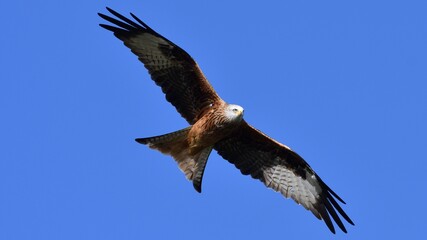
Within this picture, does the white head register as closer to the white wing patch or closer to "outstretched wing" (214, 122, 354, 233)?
"outstretched wing" (214, 122, 354, 233)

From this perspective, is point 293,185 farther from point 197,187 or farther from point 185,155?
point 185,155

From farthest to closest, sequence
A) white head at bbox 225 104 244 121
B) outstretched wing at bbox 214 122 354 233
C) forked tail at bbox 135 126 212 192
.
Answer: outstretched wing at bbox 214 122 354 233 → forked tail at bbox 135 126 212 192 → white head at bbox 225 104 244 121

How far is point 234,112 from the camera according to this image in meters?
15.8

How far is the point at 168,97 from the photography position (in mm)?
16281

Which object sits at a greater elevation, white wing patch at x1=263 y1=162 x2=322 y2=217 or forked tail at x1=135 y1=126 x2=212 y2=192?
forked tail at x1=135 y1=126 x2=212 y2=192

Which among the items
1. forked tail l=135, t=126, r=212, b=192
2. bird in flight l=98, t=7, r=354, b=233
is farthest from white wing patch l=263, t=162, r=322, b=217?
forked tail l=135, t=126, r=212, b=192

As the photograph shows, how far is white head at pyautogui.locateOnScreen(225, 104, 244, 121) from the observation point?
1577 centimetres

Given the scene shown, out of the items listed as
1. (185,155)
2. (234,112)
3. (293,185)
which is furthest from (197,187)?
(293,185)

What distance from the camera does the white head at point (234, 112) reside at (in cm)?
1577

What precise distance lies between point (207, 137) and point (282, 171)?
5.30ft

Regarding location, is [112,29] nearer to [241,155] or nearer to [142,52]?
[142,52]

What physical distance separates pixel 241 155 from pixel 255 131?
0.58 m

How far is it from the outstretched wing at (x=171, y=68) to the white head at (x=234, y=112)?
1.27ft

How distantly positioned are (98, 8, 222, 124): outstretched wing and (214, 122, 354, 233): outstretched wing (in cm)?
84
